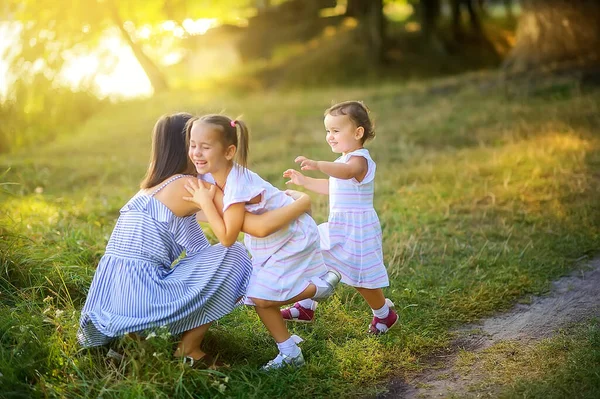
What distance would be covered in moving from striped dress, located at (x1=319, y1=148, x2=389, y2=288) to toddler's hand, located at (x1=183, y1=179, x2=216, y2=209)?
0.84 metres

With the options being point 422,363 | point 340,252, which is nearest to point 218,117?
point 340,252

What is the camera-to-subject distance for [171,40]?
2009 cm

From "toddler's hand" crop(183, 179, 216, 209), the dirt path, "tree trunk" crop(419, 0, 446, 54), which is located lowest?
the dirt path

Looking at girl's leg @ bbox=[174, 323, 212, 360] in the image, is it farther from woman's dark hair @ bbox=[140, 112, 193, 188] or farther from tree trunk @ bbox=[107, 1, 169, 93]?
tree trunk @ bbox=[107, 1, 169, 93]

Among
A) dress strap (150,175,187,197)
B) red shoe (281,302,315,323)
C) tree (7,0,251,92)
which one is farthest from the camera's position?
tree (7,0,251,92)

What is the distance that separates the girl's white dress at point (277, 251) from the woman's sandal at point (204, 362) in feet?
1.20

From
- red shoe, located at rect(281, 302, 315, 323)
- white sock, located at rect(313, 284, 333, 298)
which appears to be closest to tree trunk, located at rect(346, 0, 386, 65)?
red shoe, located at rect(281, 302, 315, 323)

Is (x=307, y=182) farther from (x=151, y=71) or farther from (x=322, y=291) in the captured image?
(x=151, y=71)

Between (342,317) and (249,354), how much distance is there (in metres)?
0.71

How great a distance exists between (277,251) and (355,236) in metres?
0.60

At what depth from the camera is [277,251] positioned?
355cm

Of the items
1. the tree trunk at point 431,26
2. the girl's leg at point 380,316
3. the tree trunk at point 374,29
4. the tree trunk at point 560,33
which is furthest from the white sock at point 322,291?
the tree trunk at point 431,26

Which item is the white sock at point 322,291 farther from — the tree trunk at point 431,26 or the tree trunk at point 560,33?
the tree trunk at point 431,26

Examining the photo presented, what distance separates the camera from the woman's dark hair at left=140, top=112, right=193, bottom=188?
3.65m
